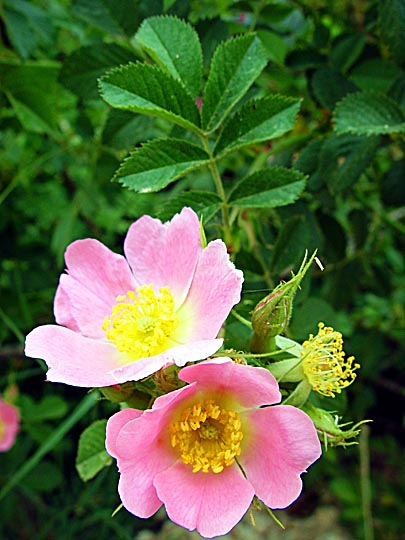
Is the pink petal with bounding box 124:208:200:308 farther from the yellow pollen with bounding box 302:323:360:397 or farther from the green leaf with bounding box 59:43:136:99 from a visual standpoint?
the green leaf with bounding box 59:43:136:99

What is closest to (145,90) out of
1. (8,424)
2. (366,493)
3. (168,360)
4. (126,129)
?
(126,129)

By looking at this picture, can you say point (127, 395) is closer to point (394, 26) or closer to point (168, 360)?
point (168, 360)

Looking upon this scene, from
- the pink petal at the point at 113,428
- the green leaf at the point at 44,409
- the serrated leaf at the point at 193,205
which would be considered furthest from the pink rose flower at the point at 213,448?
the green leaf at the point at 44,409

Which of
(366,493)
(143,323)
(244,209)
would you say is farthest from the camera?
(366,493)

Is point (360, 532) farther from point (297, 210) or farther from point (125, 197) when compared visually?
point (297, 210)

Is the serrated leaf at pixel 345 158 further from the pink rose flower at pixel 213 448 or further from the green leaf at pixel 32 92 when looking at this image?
the green leaf at pixel 32 92

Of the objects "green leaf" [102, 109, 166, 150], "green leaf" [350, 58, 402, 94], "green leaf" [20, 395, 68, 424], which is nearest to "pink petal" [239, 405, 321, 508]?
"green leaf" [102, 109, 166, 150]

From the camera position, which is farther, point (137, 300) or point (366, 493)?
point (366, 493)
